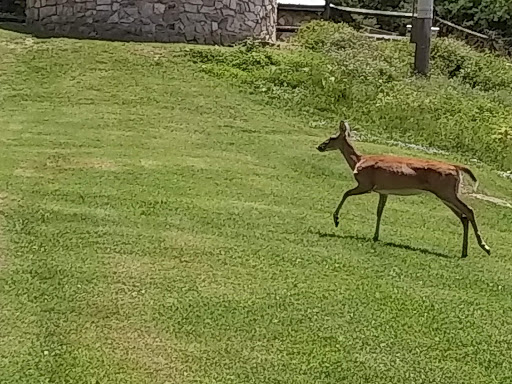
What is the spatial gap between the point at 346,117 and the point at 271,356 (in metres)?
8.11

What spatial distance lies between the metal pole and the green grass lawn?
18.4 feet

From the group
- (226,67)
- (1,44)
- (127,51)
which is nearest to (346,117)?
(226,67)

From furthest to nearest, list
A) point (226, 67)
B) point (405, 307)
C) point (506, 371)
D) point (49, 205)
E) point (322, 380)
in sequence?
point (226, 67) < point (49, 205) < point (405, 307) < point (506, 371) < point (322, 380)

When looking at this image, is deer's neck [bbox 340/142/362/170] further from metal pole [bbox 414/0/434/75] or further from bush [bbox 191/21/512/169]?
metal pole [bbox 414/0/434/75]

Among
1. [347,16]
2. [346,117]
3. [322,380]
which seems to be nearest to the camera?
→ [322,380]

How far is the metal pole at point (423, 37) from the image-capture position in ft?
54.0

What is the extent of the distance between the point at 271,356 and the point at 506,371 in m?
1.21

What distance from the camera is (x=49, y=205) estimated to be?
752cm

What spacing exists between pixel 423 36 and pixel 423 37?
2cm

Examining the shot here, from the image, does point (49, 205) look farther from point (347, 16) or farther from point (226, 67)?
Answer: point (347, 16)

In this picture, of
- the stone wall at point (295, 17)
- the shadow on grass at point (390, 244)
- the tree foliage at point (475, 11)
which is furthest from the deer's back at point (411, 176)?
the tree foliage at point (475, 11)

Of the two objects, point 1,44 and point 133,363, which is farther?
point 1,44

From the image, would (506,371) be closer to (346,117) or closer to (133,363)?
(133,363)

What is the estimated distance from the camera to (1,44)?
48.3ft
